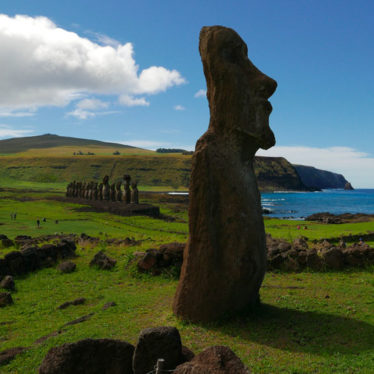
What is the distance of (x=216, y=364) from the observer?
423cm

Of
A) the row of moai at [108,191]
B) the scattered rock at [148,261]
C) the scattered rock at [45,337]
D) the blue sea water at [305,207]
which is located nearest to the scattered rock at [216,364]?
the scattered rock at [45,337]

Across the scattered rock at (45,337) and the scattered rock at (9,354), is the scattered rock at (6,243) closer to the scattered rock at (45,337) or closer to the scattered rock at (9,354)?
the scattered rock at (45,337)

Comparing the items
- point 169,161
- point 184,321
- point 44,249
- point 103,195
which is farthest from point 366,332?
point 169,161

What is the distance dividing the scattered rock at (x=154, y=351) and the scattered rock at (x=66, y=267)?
917 cm

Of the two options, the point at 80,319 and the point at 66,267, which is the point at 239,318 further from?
the point at 66,267

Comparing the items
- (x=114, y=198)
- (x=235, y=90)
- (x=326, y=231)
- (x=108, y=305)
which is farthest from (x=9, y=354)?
(x=114, y=198)

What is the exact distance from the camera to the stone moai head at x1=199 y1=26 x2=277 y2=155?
26.1 feet

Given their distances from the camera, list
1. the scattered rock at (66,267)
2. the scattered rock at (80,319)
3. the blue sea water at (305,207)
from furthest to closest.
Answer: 1. the blue sea water at (305,207)
2. the scattered rock at (66,267)
3. the scattered rock at (80,319)

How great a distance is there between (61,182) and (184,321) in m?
149

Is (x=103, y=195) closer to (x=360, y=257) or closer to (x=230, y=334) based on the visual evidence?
(x=360, y=257)

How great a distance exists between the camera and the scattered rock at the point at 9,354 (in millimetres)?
6578

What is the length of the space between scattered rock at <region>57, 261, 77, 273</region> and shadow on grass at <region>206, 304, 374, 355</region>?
306 inches

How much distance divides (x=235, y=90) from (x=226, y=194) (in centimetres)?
221

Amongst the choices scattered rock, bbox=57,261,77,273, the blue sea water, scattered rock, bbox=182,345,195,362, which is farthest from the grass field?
the blue sea water
